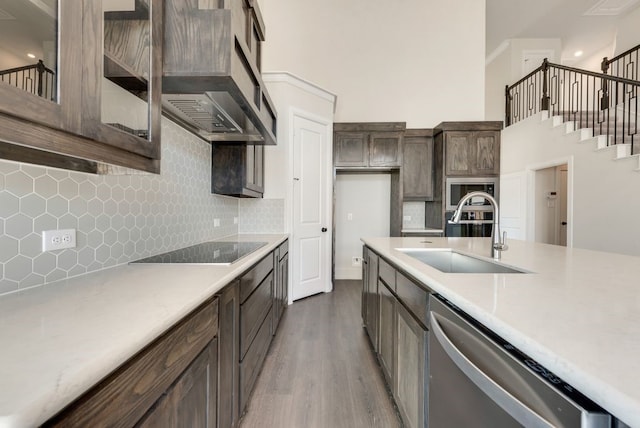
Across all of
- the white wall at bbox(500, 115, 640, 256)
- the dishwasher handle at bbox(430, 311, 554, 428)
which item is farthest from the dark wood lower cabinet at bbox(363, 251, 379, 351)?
the white wall at bbox(500, 115, 640, 256)

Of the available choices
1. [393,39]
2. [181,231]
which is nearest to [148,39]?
[181,231]

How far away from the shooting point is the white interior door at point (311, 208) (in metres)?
3.46

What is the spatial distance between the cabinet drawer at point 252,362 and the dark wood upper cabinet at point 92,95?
1131 mm

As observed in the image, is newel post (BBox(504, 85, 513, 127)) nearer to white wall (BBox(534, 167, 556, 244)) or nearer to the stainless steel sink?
white wall (BBox(534, 167, 556, 244))

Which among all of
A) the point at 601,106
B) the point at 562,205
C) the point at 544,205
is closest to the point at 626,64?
the point at 601,106

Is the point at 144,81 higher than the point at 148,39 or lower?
lower

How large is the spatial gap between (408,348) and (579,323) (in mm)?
838

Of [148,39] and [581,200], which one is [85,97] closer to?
A: [148,39]

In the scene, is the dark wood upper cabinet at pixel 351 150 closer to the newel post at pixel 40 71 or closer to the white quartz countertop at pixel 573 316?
the white quartz countertop at pixel 573 316

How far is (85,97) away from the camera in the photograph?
0.74 meters

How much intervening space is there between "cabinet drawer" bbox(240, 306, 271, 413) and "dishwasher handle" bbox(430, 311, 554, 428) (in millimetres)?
1089

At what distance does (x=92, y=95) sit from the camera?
2.51 feet

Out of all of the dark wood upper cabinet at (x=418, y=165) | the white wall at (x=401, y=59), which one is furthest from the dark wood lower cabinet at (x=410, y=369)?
the white wall at (x=401, y=59)

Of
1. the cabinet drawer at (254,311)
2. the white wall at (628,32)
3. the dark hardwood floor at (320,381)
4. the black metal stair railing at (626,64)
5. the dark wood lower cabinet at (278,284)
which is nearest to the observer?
the cabinet drawer at (254,311)
